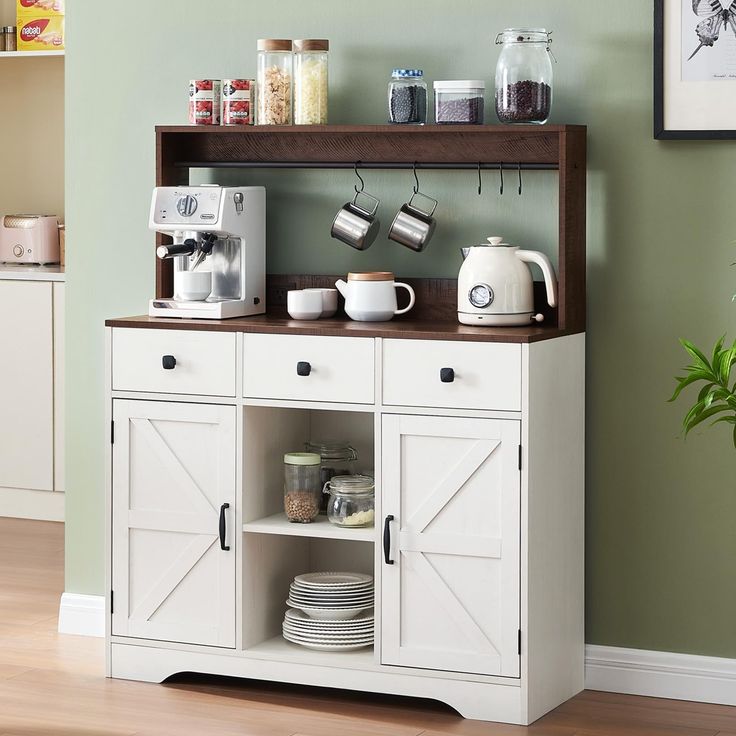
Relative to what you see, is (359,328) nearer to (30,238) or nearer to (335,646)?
(335,646)

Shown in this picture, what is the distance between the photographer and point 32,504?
543 centimetres

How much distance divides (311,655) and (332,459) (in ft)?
1.66

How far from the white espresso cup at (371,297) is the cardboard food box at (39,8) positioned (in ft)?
8.41

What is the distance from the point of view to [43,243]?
213 inches

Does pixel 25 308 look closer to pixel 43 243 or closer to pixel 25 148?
pixel 43 243

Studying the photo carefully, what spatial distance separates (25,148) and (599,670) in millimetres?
3474

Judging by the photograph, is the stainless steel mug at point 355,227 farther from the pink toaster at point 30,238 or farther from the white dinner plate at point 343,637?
the pink toaster at point 30,238

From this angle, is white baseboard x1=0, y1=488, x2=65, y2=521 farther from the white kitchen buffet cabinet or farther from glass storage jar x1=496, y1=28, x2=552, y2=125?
glass storage jar x1=496, y1=28, x2=552, y2=125

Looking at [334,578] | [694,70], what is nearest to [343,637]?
[334,578]

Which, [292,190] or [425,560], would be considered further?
[292,190]

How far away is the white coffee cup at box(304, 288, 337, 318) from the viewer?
11.6 feet

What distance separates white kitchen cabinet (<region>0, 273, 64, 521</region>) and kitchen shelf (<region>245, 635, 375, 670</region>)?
2107 mm

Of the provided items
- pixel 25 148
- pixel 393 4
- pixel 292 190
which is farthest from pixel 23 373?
pixel 393 4

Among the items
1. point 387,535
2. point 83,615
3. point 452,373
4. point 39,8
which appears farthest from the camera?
point 39,8
